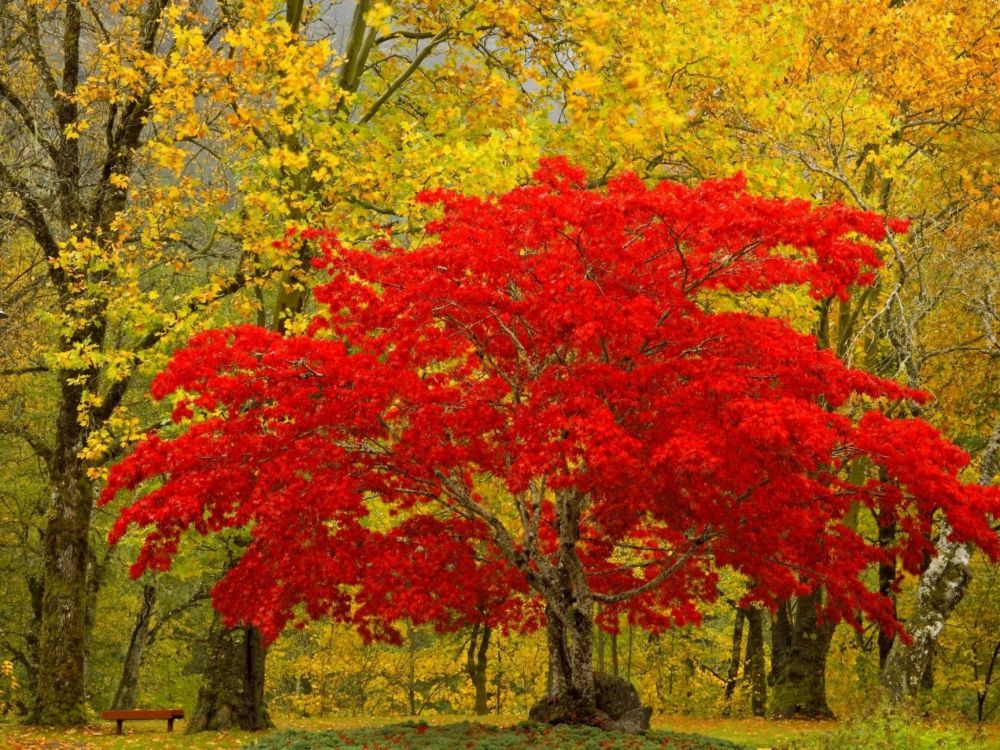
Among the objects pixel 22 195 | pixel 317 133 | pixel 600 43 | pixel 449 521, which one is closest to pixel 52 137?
pixel 22 195

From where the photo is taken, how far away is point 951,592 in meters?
14.2

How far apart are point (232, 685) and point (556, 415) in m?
10.7

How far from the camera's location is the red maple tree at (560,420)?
10.4 metres

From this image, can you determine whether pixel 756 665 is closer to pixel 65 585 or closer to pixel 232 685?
pixel 232 685

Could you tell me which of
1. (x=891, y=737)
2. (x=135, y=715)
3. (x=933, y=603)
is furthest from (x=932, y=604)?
(x=135, y=715)

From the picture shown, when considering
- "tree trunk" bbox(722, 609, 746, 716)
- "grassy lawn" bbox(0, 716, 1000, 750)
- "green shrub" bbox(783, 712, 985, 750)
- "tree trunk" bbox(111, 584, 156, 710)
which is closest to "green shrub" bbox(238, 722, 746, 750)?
"grassy lawn" bbox(0, 716, 1000, 750)

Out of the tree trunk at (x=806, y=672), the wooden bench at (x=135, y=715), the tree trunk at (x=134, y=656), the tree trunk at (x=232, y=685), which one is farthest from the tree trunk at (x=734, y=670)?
the wooden bench at (x=135, y=715)

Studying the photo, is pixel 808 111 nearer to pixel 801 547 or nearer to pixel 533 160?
pixel 533 160

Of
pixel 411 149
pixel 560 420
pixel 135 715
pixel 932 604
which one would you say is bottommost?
pixel 135 715

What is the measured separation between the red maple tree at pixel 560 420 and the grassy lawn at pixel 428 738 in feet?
4.11

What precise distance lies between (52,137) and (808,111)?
13.4m

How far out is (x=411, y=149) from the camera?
1576cm

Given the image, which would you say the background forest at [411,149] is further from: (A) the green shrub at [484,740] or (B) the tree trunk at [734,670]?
(B) the tree trunk at [734,670]

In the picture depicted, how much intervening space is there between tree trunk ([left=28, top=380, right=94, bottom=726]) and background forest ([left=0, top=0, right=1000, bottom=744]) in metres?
0.03
